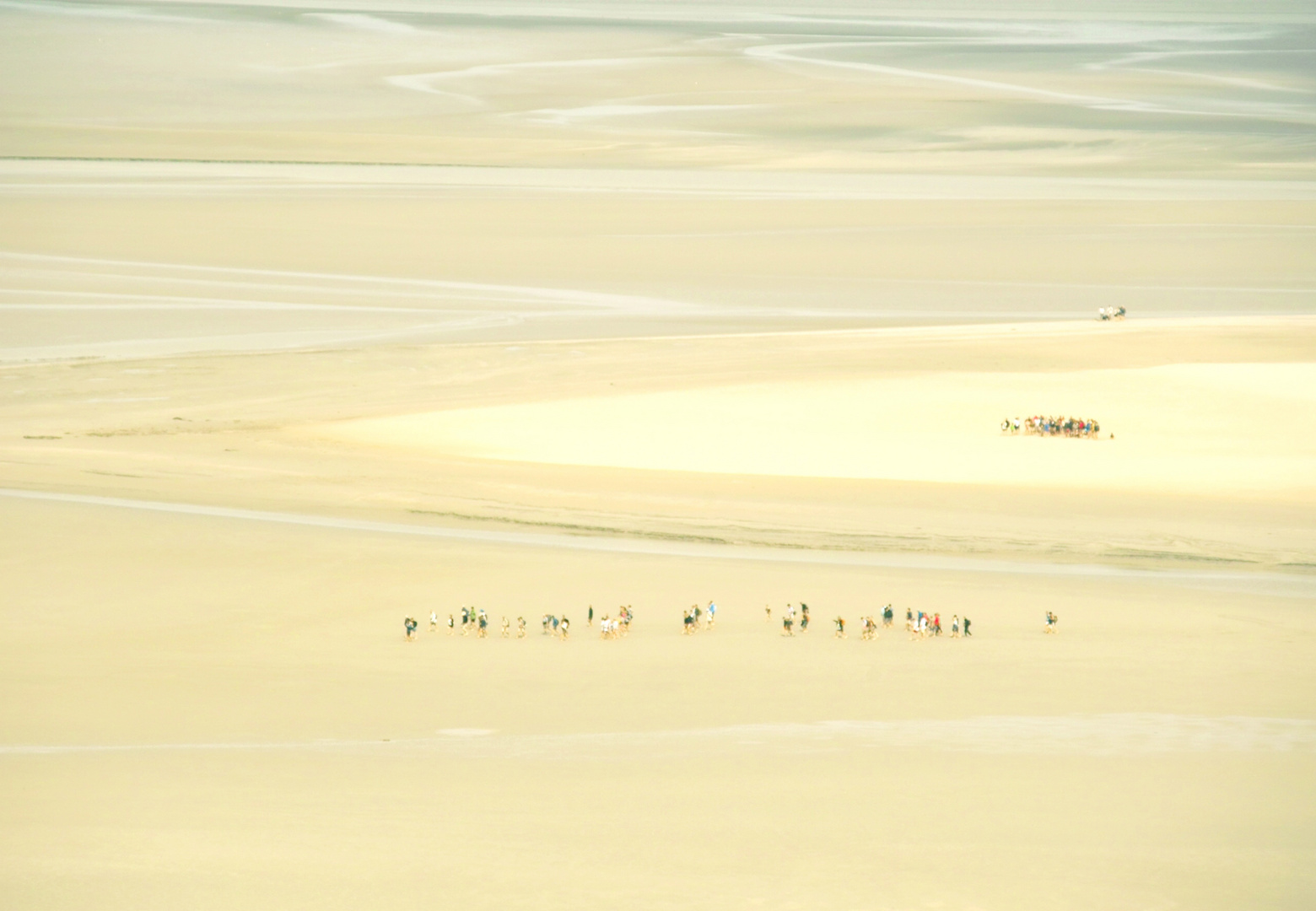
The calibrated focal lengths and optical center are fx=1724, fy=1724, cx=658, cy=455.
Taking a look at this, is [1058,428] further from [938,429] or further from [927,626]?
[927,626]

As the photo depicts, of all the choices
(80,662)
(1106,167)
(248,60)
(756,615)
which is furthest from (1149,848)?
(248,60)

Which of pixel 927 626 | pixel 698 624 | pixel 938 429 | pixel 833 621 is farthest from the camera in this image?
pixel 938 429

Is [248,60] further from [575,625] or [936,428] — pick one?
[575,625]

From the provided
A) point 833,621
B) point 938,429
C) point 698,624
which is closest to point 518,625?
point 698,624

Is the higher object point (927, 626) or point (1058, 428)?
point (1058, 428)

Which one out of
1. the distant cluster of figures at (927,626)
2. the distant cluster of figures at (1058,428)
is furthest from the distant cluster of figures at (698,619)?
the distant cluster of figures at (1058,428)

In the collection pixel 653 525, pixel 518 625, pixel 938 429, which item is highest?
pixel 938 429
